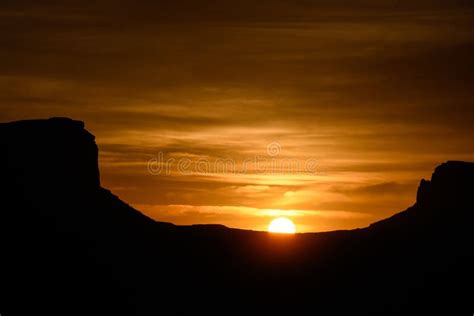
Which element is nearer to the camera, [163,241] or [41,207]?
[41,207]

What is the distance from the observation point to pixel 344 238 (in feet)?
471

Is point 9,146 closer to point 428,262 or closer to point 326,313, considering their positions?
→ point 326,313

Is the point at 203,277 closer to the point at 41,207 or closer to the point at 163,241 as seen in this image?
the point at 163,241

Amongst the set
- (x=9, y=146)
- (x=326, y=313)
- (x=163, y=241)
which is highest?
(x=9, y=146)

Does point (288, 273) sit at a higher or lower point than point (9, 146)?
lower

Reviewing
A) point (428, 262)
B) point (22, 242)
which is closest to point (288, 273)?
point (428, 262)

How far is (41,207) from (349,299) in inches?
1503

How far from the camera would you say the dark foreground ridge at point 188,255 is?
122875 millimetres

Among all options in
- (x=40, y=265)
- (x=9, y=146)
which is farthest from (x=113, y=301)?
(x=9, y=146)

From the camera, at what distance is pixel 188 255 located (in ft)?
452

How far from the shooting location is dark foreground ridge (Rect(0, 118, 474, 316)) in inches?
4838

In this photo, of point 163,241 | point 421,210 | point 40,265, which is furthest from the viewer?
point 421,210

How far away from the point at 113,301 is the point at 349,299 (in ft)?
97.7

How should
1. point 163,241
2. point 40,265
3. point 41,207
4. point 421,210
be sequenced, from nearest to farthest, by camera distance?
point 40,265, point 41,207, point 163,241, point 421,210
